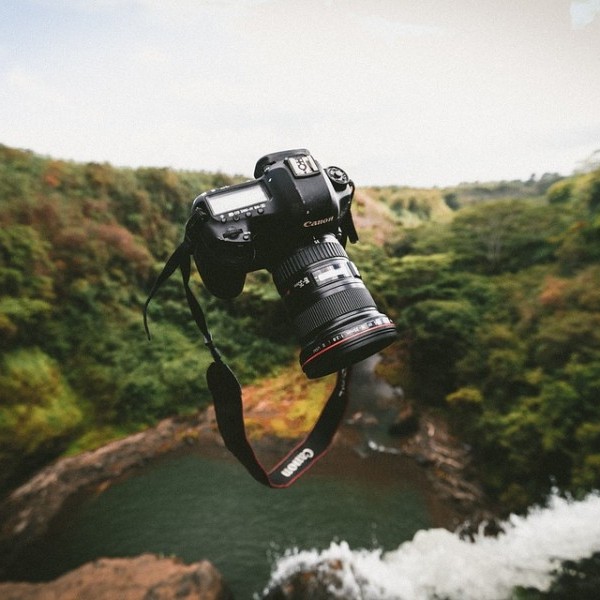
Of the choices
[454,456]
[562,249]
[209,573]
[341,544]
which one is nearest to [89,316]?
[209,573]

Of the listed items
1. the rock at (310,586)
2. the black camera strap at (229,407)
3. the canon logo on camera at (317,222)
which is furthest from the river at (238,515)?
the canon logo on camera at (317,222)

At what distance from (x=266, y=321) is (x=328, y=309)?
6.77 meters

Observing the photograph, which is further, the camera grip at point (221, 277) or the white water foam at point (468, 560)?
the white water foam at point (468, 560)

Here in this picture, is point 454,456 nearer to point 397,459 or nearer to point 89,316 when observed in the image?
point 397,459

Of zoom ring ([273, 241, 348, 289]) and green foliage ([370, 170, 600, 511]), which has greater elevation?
zoom ring ([273, 241, 348, 289])

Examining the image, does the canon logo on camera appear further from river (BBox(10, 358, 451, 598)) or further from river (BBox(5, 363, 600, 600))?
river (BBox(10, 358, 451, 598))

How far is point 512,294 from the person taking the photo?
5.69 meters

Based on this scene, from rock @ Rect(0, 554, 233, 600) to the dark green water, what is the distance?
41cm

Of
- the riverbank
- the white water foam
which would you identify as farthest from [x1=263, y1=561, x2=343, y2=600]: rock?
the riverbank

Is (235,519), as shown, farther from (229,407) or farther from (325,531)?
(229,407)

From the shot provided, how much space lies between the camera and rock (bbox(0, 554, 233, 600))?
3195 millimetres

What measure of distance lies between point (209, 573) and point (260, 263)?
328 centimetres

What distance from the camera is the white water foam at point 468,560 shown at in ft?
10.9

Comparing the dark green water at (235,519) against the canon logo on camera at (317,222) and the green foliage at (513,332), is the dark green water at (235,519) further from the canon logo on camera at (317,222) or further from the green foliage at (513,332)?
the canon logo on camera at (317,222)
